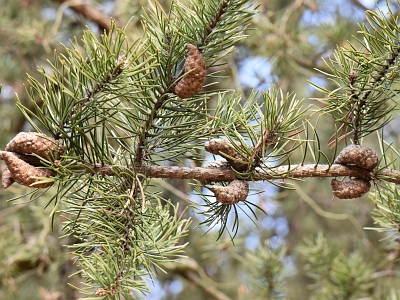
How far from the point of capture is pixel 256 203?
1.36 meters

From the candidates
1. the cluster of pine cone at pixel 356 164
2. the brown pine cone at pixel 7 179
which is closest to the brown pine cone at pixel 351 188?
the cluster of pine cone at pixel 356 164

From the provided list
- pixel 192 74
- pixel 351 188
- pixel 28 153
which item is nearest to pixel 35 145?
pixel 28 153

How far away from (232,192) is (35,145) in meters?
0.19

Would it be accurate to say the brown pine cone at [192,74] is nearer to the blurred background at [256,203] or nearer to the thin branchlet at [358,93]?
the thin branchlet at [358,93]

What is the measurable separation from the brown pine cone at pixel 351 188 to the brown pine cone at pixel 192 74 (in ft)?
0.60

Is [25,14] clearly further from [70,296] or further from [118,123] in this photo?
[118,123]

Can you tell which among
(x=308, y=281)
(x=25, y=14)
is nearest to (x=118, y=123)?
(x=25, y=14)

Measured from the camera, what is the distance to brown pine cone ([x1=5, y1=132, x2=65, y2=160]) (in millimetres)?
417

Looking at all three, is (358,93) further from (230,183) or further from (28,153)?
(28,153)

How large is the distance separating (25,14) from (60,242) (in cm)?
82

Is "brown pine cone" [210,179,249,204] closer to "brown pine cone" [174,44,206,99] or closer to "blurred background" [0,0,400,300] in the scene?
"brown pine cone" [174,44,206,99]

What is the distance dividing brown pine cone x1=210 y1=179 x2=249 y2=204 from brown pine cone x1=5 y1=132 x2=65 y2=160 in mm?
157

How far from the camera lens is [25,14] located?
1.58 m

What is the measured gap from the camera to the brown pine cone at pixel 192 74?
41cm
